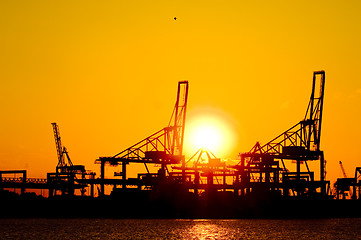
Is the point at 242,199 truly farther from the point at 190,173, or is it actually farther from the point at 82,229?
the point at 82,229

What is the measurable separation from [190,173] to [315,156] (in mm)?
23750

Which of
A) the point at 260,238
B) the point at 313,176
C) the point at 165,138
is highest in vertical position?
the point at 165,138

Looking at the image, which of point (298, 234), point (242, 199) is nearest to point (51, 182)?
point (242, 199)

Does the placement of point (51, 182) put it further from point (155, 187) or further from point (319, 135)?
point (319, 135)

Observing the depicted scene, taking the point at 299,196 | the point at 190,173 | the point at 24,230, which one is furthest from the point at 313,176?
the point at 24,230

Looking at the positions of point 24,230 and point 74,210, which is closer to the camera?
point 24,230

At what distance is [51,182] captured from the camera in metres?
132

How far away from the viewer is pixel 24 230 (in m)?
78.8

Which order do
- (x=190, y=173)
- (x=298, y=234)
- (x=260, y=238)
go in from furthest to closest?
(x=190, y=173)
(x=298, y=234)
(x=260, y=238)

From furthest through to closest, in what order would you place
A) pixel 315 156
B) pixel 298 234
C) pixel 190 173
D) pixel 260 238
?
pixel 190 173, pixel 315 156, pixel 298 234, pixel 260 238

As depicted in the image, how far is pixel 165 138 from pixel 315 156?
2845 cm

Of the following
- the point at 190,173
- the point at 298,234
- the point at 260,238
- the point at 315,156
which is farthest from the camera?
the point at 190,173

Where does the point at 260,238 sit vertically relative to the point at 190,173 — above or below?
below

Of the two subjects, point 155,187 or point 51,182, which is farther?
point 51,182
